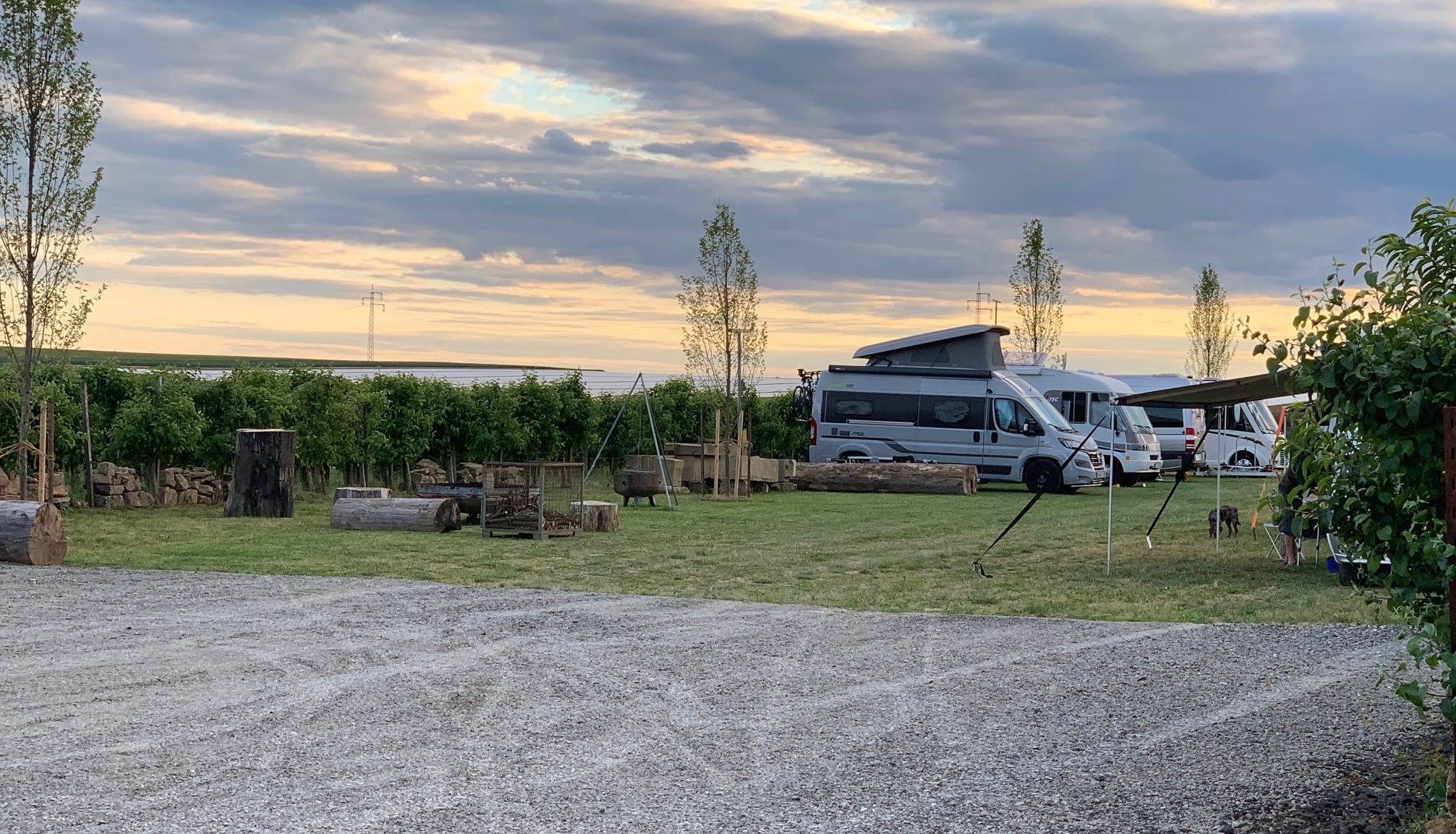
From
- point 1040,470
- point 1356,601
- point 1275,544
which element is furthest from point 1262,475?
point 1356,601

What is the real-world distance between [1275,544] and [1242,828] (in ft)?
32.7

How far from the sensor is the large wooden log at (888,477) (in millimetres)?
24562

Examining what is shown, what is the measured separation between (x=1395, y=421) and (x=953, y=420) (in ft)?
71.0

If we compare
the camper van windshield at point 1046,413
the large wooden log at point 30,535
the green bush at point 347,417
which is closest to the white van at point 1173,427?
the camper van windshield at point 1046,413

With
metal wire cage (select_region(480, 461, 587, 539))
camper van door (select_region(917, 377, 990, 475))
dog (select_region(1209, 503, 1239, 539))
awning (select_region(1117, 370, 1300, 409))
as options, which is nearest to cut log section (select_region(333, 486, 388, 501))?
metal wire cage (select_region(480, 461, 587, 539))

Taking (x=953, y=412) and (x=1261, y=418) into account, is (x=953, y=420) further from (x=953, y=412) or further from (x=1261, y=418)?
(x=1261, y=418)

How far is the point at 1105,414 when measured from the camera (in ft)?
90.5

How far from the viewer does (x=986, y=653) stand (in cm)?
773

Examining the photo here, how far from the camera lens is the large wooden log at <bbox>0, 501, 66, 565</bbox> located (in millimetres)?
11695

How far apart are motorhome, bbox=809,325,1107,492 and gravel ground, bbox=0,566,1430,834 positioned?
16663 mm

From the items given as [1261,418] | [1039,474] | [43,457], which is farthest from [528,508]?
[1261,418]

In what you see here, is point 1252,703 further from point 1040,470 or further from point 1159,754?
point 1040,470

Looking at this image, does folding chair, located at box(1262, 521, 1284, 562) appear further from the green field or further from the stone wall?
the stone wall

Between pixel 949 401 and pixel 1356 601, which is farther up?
pixel 949 401
